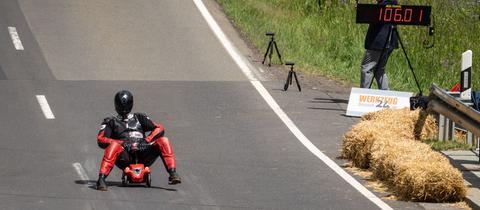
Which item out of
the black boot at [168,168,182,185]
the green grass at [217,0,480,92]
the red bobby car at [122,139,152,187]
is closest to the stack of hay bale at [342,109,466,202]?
the black boot at [168,168,182,185]

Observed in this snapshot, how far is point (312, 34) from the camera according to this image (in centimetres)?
2769

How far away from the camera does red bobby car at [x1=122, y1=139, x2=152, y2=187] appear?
13.8 metres

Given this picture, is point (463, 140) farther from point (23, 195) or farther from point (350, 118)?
point (23, 195)

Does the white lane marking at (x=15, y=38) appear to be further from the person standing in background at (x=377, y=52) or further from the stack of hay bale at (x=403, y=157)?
the stack of hay bale at (x=403, y=157)

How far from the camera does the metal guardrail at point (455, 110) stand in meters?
14.6

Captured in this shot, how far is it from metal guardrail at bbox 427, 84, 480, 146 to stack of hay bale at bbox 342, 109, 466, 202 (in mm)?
532

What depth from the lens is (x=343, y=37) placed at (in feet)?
90.4

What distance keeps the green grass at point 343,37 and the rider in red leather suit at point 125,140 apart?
10.2 metres

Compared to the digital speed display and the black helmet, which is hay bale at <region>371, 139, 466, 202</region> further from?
the digital speed display

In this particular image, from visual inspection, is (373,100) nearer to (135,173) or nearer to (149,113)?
(149,113)

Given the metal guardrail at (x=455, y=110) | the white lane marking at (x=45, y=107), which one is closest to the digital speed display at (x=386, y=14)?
the metal guardrail at (x=455, y=110)

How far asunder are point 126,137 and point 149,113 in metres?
5.41

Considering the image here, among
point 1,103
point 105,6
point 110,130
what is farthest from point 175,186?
point 105,6

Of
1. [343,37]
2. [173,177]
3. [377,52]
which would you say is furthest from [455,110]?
[343,37]
